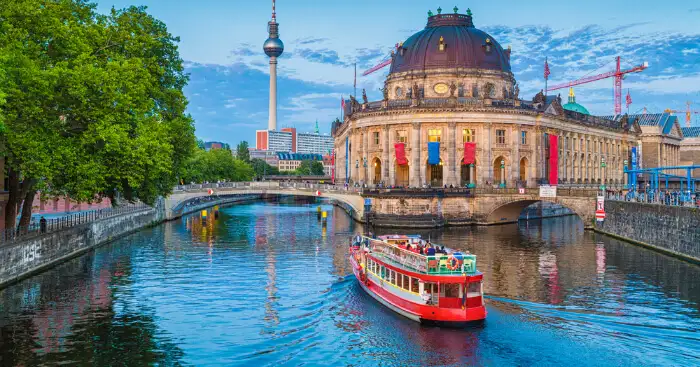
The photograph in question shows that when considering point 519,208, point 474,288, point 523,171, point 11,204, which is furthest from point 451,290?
point 523,171

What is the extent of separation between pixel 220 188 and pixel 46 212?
25536 mm

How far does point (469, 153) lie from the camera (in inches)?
3922

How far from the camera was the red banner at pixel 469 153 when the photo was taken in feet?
326

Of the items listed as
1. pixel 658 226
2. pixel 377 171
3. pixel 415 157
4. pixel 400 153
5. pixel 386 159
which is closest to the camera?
pixel 658 226

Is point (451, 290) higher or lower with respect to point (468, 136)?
lower

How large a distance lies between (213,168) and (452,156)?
198 ft

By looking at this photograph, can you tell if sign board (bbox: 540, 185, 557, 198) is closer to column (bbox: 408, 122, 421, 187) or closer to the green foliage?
column (bbox: 408, 122, 421, 187)

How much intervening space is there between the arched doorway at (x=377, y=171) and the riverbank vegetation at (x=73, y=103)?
6021cm

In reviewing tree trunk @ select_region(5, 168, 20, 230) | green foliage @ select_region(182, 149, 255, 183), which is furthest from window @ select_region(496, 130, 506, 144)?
tree trunk @ select_region(5, 168, 20, 230)

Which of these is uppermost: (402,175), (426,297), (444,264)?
(402,175)

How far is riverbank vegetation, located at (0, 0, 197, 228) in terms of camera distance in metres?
42.1

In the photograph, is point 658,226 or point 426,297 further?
point 658,226

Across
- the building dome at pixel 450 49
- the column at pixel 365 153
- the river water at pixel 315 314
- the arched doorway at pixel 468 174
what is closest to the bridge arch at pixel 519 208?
the arched doorway at pixel 468 174

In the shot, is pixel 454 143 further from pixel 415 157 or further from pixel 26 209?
pixel 26 209
